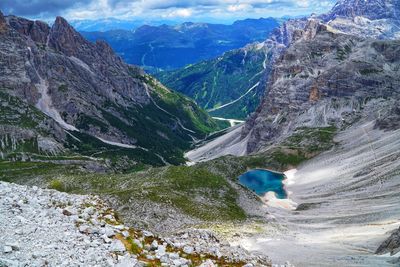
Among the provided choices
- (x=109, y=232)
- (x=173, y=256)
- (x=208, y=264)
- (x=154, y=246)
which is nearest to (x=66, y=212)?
(x=109, y=232)

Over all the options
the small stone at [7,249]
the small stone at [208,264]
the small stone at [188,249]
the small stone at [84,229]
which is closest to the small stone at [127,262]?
the small stone at [84,229]

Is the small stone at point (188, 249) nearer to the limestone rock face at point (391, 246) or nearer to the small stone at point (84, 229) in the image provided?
the small stone at point (84, 229)

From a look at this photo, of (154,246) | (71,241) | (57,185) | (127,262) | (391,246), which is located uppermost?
(71,241)

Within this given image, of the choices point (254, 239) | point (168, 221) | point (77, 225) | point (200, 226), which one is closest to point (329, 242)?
point (254, 239)

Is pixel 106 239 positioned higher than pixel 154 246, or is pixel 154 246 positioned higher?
pixel 106 239

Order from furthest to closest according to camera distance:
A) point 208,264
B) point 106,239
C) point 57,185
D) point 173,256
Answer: point 57,185 → point 208,264 → point 173,256 → point 106,239

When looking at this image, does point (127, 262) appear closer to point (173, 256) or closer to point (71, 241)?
point (71, 241)

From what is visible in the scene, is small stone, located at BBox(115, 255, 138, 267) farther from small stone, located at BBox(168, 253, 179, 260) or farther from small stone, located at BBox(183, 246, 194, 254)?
small stone, located at BBox(183, 246, 194, 254)

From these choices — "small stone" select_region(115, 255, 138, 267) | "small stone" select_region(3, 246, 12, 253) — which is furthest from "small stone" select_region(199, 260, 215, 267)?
"small stone" select_region(3, 246, 12, 253)

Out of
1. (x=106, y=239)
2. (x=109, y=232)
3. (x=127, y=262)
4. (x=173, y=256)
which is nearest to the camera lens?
(x=127, y=262)

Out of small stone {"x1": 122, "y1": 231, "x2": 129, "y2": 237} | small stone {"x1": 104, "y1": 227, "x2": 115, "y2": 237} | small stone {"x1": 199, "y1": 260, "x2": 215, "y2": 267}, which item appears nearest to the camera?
small stone {"x1": 104, "y1": 227, "x2": 115, "y2": 237}
